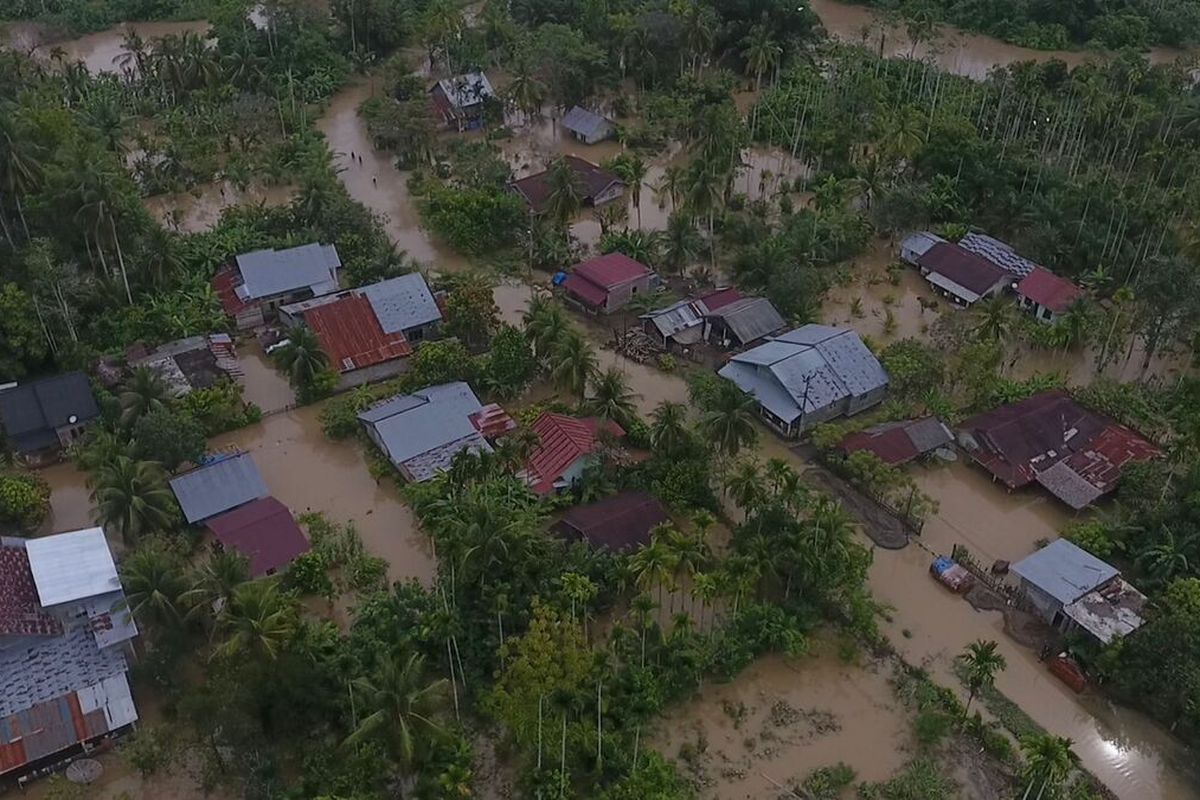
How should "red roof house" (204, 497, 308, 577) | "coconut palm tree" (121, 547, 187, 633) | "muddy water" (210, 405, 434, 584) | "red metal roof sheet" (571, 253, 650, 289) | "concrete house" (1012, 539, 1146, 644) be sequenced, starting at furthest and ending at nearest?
"red metal roof sheet" (571, 253, 650, 289), "muddy water" (210, 405, 434, 584), "red roof house" (204, 497, 308, 577), "concrete house" (1012, 539, 1146, 644), "coconut palm tree" (121, 547, 187, 633)

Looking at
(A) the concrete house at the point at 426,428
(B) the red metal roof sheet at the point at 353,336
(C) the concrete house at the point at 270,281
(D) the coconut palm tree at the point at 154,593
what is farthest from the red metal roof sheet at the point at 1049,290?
(D) the coconut palm tree at the point at 154,593

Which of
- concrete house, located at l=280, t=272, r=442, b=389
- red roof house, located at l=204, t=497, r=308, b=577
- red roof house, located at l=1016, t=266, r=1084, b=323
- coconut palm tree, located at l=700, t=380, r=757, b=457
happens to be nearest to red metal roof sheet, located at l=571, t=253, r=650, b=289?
concrete house, located at l=280, t=272, r=442, b=389

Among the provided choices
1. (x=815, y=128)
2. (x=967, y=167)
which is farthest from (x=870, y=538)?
(x=815, y=128)

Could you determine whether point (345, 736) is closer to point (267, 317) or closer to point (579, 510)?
point (579, 510)

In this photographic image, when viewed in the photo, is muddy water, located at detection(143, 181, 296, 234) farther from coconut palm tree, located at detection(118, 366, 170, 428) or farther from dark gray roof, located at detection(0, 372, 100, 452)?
coconut palm tree, located at detection(118, 366, 170, 428)

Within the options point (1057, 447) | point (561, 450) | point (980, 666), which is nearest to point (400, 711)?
point (561, 450)
